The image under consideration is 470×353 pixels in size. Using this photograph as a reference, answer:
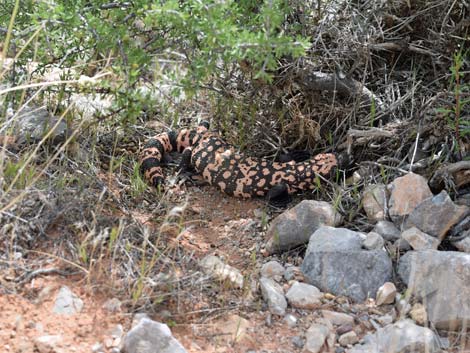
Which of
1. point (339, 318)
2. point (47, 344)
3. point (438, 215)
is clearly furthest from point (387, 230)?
point (47, 344)

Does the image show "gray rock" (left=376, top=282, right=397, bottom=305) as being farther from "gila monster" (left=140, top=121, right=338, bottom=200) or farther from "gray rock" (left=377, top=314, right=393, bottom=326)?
"gila monster" (left=140, top=121, right=338, bottom=200)

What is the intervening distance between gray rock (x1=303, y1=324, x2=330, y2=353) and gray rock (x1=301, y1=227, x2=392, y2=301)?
282 mm

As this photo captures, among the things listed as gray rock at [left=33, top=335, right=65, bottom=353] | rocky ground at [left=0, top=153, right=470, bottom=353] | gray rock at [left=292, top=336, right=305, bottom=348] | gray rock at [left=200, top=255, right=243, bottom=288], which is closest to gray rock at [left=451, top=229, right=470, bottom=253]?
rocky ground at [left=0, top=153, right=470, bottom=353]

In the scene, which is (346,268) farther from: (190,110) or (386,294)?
(190,110)

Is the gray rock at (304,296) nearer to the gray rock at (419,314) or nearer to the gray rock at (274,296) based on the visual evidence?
the gray rock at (274,296)

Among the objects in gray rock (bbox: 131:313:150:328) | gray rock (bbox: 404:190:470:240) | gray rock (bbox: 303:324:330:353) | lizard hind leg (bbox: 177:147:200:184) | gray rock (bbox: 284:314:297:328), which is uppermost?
gray rock (bbox: 404:190:470:240)

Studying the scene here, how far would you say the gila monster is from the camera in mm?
4082

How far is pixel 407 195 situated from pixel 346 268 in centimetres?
59

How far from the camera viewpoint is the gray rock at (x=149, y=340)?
2438 mm

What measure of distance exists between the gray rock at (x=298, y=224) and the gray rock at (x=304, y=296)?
0.36 meters

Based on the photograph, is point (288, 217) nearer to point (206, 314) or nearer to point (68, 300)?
point (206, 314)

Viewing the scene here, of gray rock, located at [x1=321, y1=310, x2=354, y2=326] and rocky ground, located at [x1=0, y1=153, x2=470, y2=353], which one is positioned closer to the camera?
rocky ground, located at [x1=0, y1=153, x2=470, y2=353]

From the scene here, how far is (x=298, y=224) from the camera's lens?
11.1 feet

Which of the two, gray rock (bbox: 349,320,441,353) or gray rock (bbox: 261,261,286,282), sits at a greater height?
gray rock (bbox: 349,320,441,353)
